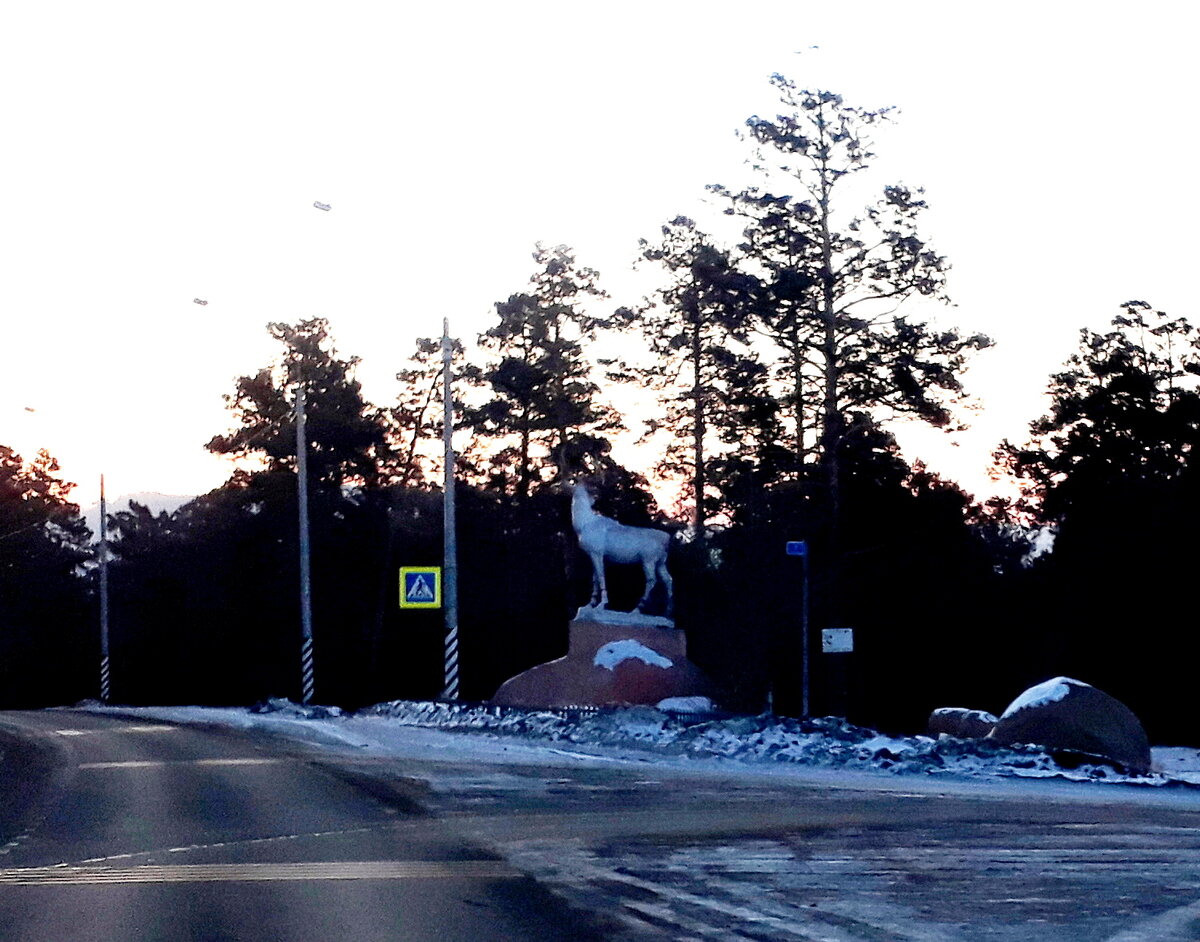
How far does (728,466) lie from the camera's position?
56.1 metres

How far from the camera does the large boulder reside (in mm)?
27109

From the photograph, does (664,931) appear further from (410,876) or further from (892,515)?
(892,515)

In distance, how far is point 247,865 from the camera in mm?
13422

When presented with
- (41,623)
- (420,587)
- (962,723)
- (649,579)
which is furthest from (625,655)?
(41,623)

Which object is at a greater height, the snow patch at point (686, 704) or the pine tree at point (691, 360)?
the pine tree at point (691, 360)

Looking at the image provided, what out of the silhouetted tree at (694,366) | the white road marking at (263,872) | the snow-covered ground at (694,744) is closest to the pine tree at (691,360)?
the silhouetted tree at (694,366)

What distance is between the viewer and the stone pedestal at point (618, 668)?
36938 mm

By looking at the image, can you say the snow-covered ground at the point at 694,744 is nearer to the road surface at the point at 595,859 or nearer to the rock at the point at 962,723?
the road surface at the point at 595,859

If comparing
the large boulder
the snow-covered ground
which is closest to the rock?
the snow-covered ground

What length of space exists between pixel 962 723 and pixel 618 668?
24.7 feet

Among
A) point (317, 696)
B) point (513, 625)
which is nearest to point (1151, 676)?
point (513, 625)

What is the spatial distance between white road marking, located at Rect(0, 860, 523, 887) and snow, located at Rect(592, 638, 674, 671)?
23.5 meters

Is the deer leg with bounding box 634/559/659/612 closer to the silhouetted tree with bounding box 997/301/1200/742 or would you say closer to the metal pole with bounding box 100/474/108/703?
the silhouetted tree with bounding box 997/301/1200/742

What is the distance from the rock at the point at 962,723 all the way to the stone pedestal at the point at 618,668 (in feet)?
17.6
